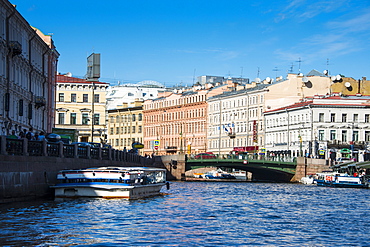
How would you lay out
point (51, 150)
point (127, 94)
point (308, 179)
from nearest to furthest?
point (51, 150)
point (308, 179)
point (127, 94)

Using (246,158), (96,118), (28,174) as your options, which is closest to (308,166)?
(246,158)

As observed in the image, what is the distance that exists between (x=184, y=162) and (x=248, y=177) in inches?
562

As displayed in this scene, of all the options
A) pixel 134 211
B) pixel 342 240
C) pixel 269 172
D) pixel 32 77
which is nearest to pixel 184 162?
pixel 269 172

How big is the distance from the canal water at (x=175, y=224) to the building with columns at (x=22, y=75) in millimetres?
15848

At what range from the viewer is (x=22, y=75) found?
194 feet

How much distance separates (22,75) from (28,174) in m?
24.2

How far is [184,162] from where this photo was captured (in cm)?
10019

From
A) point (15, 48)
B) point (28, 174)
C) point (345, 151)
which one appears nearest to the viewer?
point (28, 174)

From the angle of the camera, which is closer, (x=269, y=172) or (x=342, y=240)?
(x=342, y=240)

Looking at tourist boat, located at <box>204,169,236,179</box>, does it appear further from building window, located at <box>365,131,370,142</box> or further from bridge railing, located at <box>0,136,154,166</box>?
bridge railing, located at <box>0,136,154,166</box>

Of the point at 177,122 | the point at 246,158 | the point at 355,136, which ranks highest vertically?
the point at 177,122

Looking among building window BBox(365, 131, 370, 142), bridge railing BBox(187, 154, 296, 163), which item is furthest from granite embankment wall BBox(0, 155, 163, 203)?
building window BBox(365, 131, 370, 142)

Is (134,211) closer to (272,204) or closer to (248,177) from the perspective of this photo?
(272,204)

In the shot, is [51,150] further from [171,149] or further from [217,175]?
[171,149]
